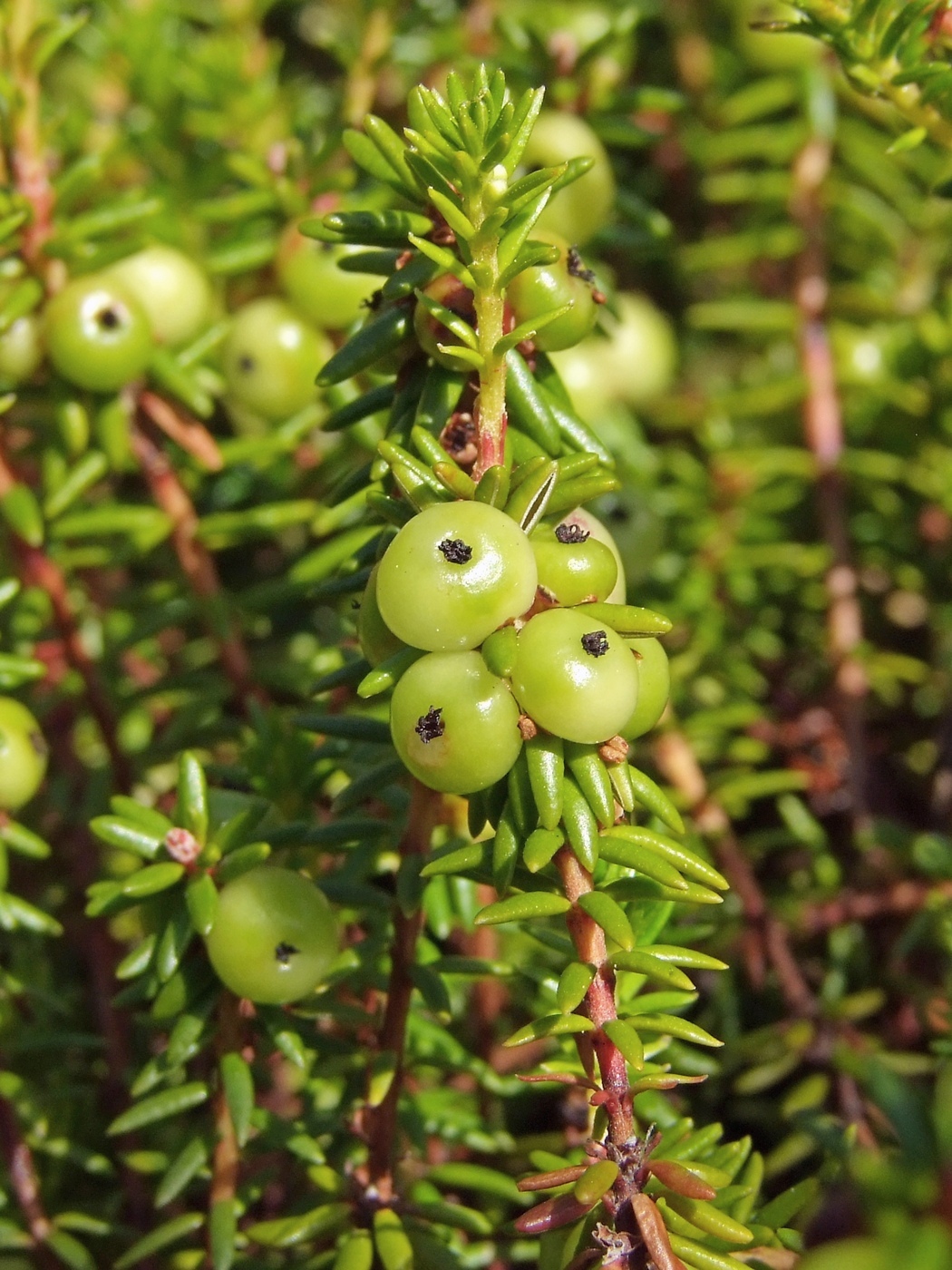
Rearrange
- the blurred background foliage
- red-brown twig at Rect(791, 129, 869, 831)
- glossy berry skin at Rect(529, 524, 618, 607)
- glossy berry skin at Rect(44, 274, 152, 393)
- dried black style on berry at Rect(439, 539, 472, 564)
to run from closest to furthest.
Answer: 1. dried black style on berry at Rect(439, 539, 472, 564)
2. glossy berry skin at Rect(529, 524, 618, 607)
3. the blurred background foliage
4. glossy berry skin at Rect(44, 274, 152, 393)
5. red-brown twig at Rect(791, 129, 869, 831)

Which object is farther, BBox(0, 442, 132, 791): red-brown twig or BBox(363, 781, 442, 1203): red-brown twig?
BBox(0, 442, 132, 791): red-brown twig

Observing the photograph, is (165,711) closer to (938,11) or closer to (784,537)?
(784,537)

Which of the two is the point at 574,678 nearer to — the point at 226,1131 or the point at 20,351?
the point at 226,1131

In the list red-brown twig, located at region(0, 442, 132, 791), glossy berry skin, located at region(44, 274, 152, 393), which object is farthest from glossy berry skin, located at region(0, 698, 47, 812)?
glossy berry skin, located at region(44, 274, 152, 393)

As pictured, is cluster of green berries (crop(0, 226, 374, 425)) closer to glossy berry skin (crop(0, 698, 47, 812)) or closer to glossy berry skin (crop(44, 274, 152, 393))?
glossy berry skin (crop(44, 274, 152, 393))

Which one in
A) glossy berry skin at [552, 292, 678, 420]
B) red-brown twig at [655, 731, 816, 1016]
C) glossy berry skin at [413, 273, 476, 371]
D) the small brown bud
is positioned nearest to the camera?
glossy berry skin at [413, 273, 476, 371]

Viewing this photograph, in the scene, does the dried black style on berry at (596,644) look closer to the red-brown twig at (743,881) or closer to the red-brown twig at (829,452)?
the red-brown twig at (743,881)
